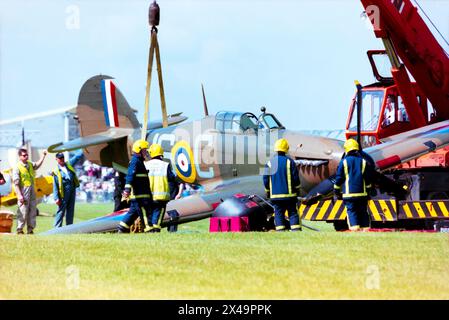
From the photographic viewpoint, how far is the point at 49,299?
11.2 meters

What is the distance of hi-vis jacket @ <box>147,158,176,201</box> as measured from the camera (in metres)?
19.2

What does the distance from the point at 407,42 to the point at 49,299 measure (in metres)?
14.6

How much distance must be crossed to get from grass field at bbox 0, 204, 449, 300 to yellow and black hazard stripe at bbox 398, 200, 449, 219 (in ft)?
16.9

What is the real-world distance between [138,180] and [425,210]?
6509 mm

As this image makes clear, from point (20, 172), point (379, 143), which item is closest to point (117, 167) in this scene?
point (20, 172)

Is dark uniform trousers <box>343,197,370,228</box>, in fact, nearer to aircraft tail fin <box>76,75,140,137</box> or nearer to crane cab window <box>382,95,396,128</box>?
crane cab window <box>382,95,396,128</box>

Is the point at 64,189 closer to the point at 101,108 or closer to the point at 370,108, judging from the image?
the point at 101,108

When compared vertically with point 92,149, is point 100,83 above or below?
above

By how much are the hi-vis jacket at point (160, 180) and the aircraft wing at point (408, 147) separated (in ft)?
16.2

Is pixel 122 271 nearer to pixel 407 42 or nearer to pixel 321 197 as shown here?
pixel 321 197

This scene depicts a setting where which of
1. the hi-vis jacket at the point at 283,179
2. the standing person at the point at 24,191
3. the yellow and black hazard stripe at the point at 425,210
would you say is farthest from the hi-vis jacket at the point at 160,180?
the yellow and black hazard stripe at the point at 425,210

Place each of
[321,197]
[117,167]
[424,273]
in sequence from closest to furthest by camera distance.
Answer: [424,273]
[321,197]
[117,167]

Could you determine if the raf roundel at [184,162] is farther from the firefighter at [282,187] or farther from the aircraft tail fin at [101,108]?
the firefighter at [282,187]

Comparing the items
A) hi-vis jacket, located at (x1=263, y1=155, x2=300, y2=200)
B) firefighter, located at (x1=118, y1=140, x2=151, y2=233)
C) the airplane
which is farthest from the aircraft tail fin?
hi-vis jacket, located at (x1=263, y1=155, x2=300, y2=200)
